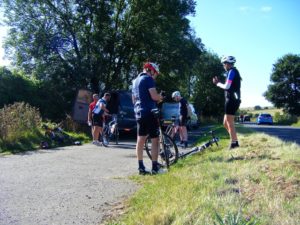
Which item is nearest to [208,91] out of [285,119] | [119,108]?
[285,119]

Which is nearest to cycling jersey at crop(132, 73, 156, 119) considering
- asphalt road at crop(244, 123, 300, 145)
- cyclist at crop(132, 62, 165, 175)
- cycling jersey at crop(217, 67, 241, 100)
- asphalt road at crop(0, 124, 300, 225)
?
cyclist at crop(132, 62, 165, 175)

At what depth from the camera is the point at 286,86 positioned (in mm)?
77000

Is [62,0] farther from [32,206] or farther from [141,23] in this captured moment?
[32,206]

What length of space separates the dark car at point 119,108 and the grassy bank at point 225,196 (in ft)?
37.9

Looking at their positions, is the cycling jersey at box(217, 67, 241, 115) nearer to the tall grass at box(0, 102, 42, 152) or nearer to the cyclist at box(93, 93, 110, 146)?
the cyclist at box(93, 93, 110, 146)

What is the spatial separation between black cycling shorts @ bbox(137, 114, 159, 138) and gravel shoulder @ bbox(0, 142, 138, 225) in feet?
2.97

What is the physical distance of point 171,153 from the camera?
850 cm

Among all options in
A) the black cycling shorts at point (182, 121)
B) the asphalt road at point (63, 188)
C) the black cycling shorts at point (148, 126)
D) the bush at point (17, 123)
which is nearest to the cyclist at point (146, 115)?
the black cycling shorts at point (148, 126)

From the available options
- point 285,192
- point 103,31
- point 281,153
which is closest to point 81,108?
point 103,31

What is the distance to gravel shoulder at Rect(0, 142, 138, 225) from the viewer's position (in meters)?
4.97

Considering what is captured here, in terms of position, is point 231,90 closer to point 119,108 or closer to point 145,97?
point 145,97

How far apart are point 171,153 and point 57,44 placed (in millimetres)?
21290

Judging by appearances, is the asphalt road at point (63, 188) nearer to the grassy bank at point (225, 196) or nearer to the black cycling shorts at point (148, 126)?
the grassy bank at point (225, 196)

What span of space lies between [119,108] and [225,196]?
14.4 meters
